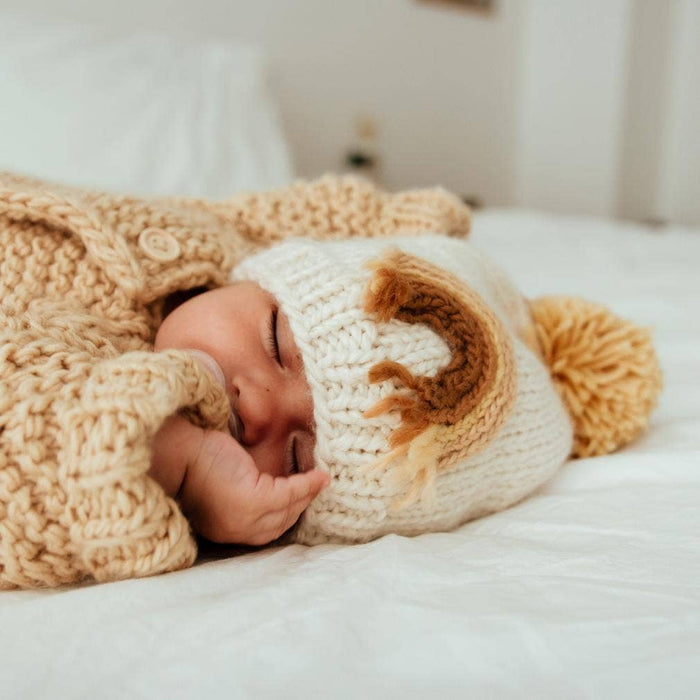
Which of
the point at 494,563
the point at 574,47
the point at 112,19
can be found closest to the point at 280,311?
the point at 494,563

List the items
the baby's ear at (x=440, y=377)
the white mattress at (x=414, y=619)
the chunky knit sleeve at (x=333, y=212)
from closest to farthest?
the white mattress at (x=414, y=619) < the baby's ear at (x=440, y=377) < the chunky knit sleeve at (x=333, y=212)

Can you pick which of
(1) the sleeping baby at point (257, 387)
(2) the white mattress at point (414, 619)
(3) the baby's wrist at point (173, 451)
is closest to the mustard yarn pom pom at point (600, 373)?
(1) the sleeping baby at point (257, 387)

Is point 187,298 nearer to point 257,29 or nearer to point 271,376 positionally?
point 271,376

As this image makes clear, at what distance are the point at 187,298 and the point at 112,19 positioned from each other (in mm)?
1517

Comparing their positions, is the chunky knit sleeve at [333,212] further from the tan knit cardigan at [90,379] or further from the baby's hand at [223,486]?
the baby's hand at [223,486]

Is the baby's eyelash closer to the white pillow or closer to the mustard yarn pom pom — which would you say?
the mustard yarn pom pom

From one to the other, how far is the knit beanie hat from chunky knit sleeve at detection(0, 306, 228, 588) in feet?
→ 0.46

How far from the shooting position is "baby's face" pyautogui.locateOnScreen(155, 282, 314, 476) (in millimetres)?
648

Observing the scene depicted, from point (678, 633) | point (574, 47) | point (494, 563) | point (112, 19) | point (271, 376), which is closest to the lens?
point (678, 633)

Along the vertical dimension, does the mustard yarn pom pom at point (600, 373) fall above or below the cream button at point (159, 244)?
below

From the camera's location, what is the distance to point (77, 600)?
485mm

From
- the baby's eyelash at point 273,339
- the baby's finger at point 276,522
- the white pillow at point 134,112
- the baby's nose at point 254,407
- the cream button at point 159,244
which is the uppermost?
the white pillow at point 134,112

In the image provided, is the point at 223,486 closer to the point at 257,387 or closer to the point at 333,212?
the point at 257,387

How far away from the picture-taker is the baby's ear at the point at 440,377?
61cm
